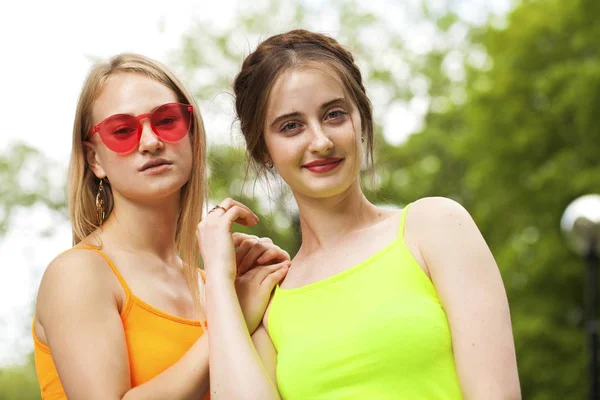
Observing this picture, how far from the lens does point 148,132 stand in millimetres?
3621

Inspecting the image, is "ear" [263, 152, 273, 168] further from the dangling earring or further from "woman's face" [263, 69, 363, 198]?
the dangling earring

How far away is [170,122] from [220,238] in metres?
0.57

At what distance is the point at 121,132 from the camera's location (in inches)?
143

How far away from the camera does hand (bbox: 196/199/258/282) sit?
342 centimetres

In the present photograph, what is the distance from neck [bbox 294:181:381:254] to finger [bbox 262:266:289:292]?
0.14m

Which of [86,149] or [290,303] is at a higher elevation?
[86,149]

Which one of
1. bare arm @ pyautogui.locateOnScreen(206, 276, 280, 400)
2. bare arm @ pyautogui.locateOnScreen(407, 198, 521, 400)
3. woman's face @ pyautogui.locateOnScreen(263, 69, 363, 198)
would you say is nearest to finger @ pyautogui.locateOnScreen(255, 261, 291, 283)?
bare arm @ pyautogui.locateOnScreen(206, 276, 280, 400)

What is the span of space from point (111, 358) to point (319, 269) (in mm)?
864

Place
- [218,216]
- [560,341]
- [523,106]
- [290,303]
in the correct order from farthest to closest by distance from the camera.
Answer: [523,106] < [560,341] < [218,216] < [290,303]

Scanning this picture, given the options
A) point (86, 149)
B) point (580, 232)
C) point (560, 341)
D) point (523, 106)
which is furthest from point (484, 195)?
point (86, 149)

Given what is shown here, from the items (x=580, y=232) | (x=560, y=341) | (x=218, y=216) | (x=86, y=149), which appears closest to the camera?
(x=218, y=216)

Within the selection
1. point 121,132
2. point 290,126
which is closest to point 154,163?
point 121,132

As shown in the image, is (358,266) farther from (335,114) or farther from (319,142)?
(335,114)

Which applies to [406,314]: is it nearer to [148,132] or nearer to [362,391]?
[362,391]
